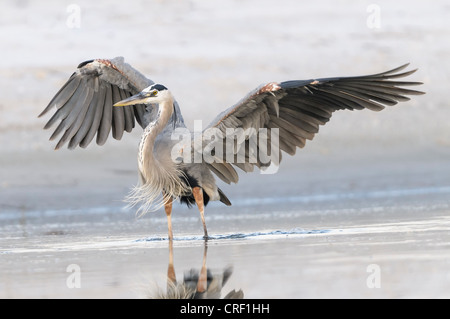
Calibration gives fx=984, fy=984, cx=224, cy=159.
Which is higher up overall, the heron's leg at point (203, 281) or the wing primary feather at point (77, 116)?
the wing primary feather at point (77, 116)

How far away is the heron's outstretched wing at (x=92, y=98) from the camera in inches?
532

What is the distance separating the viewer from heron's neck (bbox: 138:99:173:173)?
12.4 meters

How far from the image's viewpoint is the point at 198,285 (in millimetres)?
7867

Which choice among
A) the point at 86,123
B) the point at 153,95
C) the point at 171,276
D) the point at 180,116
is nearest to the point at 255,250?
the point at 171,276

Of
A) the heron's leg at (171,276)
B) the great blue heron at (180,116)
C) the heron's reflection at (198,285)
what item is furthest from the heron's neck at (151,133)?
the heron's reflection at (198,285)

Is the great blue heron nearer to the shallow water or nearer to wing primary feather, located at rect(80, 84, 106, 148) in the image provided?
wing primary feather, located at rect(80, 84, 106, 148)

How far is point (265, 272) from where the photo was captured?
830 centimetres

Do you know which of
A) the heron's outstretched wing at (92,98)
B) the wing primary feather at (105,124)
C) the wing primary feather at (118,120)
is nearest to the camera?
the heron's outstretched wing at (92,98)

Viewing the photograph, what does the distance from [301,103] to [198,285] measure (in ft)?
14.0

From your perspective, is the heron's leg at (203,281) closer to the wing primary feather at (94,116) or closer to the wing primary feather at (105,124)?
the wing primary feather at (94,116)

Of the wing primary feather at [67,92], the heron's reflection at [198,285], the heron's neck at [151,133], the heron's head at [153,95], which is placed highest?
the wing primary feather at [67,92]

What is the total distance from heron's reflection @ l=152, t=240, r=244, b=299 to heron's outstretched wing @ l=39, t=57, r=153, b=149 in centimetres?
506

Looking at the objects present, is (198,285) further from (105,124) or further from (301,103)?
(105,124)
